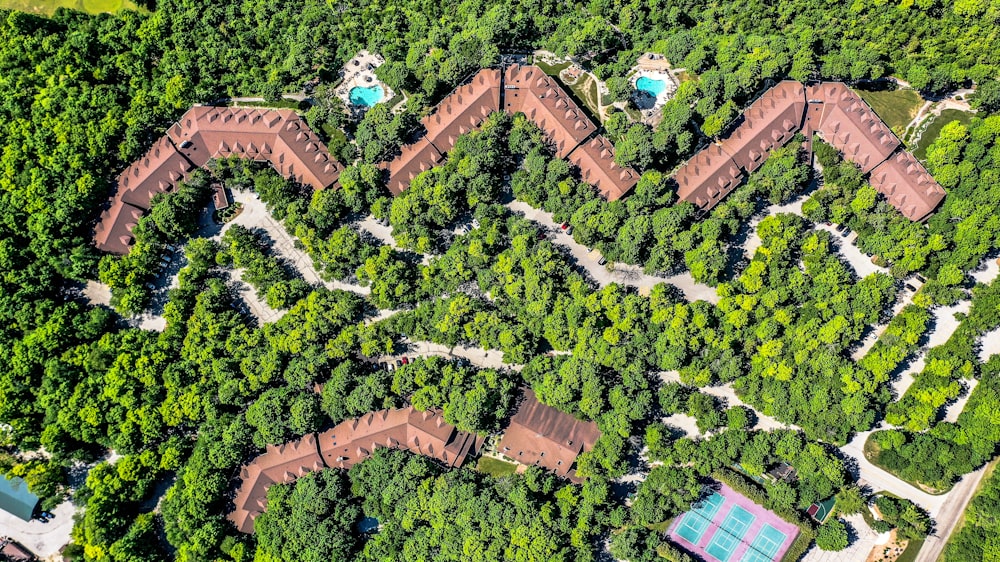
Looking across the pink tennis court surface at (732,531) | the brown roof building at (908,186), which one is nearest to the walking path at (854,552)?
the pink tennis court surface at (732,531)

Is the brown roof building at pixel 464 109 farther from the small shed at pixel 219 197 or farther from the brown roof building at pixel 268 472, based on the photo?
the brown roof building at pixel 268 472

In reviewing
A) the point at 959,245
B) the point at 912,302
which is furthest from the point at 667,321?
the point at 959,245

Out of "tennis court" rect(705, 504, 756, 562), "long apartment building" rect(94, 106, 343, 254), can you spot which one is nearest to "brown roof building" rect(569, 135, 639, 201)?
"long apartment building" rect(94, 106, 343, 254)

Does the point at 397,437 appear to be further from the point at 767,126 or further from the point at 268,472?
the point at 767,126

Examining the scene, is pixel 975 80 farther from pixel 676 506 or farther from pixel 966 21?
pixel 676 506

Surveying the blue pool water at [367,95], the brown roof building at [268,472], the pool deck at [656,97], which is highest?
the pool deck at [656,97]

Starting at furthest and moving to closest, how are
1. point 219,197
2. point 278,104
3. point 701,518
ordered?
1. point 278,104
2. point 219,197
3. point 701,518

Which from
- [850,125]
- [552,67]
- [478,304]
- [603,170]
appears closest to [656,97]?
[552,67]
